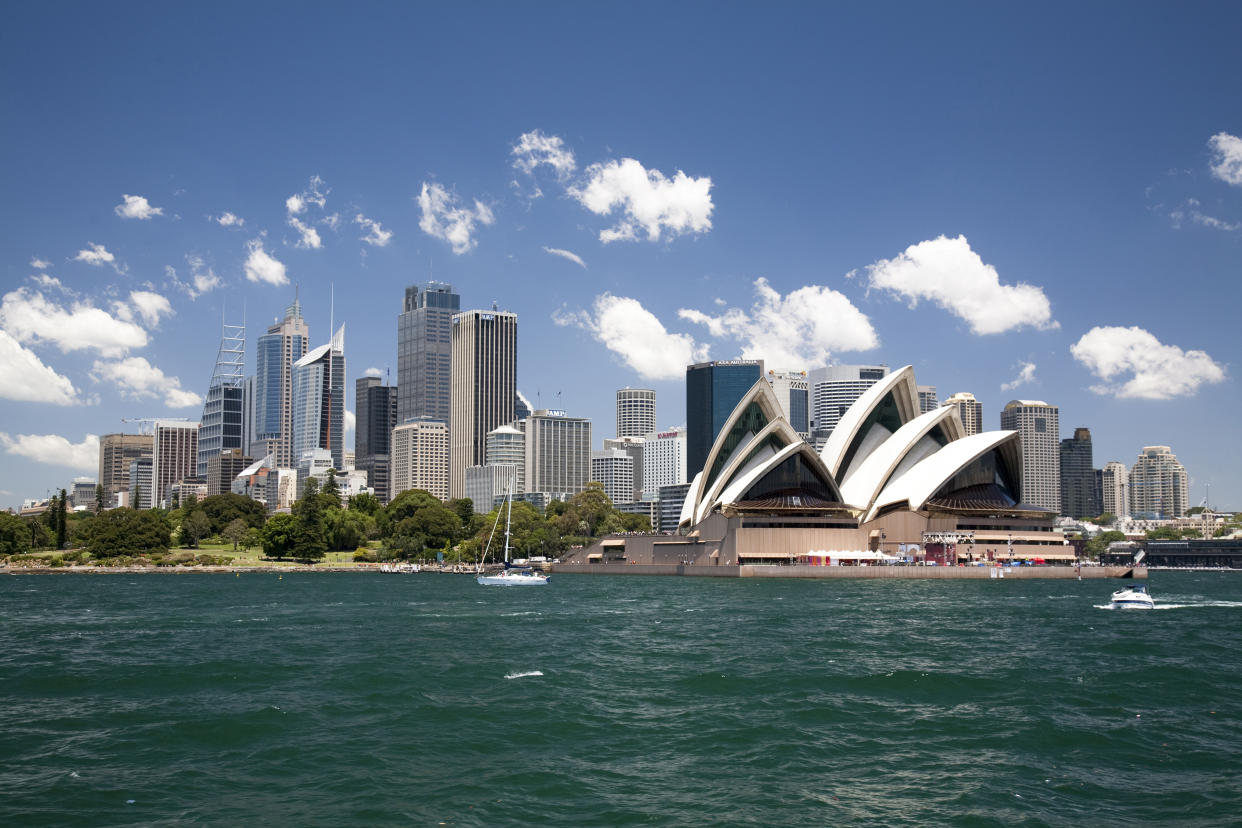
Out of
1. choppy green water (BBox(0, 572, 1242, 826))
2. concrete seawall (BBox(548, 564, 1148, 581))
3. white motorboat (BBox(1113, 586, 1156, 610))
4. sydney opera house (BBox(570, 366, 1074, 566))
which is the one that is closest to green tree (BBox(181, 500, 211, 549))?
sydney opera house (BBox(570, 366, 1074, 566))

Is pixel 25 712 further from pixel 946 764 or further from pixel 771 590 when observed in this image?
pixel 771 590

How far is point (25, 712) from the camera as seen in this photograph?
958 inches

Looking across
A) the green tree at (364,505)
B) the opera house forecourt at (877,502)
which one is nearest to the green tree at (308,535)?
the green tree at (364,505)

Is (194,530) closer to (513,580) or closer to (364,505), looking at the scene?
(364,505)

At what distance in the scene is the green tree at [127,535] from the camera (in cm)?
12412

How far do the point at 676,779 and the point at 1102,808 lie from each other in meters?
6.61

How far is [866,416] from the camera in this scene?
4503 inches

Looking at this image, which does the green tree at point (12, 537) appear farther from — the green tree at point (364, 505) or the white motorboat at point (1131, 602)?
the white motorboat at point (1131, 602)

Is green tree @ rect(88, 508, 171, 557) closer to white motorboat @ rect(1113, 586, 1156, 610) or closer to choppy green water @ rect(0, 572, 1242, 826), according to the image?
choppy green water @ rect(0, 572, 1242, 826)

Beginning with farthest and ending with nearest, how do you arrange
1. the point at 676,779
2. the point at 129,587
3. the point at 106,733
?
the point at 129,587 → the point at 106,733 → the point at 676,779

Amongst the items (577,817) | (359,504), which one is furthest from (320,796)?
(359,504)

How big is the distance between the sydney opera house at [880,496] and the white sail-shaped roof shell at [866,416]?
15 centimetres

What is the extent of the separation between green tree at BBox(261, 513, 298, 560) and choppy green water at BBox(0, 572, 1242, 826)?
9064cm

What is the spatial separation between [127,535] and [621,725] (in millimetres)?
118927
